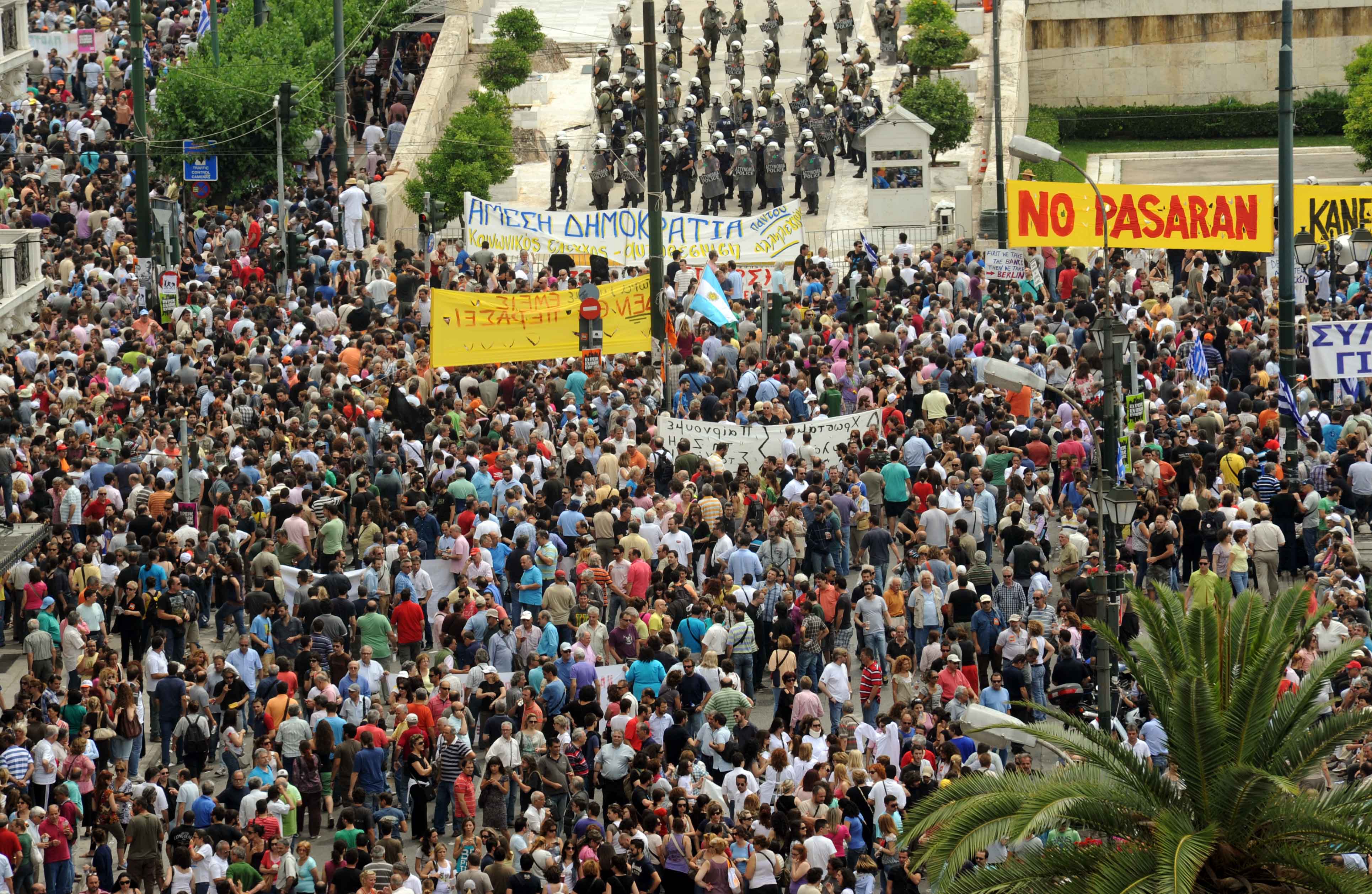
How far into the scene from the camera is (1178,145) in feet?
173

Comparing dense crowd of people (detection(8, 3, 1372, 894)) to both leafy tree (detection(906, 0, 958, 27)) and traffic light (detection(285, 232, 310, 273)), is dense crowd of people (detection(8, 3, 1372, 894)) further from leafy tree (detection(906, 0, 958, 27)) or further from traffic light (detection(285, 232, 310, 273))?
leafy tree (detection(906, 0, 958, 27))

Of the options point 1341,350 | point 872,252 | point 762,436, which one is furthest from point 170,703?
point 872,252

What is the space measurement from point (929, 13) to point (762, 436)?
21238mm

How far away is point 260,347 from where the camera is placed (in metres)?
30.6

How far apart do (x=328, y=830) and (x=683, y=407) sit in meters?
9.75

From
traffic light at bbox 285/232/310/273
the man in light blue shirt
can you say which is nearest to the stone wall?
traffic light at bbox 285/232/310/273

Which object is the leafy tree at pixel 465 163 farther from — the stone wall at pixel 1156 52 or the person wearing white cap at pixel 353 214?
the stone wall at pixel 1156 52

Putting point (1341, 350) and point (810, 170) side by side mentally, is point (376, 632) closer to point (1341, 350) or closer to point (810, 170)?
Result: point (1341, 350)

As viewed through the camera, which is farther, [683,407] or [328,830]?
[683,407]

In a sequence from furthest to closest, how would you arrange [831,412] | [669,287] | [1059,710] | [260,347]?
[669,287] → [260,347] → [831,412] → [1059,710]

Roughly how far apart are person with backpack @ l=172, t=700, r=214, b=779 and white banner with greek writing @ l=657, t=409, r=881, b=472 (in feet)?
23.2

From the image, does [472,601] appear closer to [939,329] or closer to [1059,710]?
[1059,710]

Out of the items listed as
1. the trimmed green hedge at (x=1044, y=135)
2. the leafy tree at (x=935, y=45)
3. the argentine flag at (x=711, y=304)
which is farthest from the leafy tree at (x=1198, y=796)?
the leafy tree at (x=935, y=45)

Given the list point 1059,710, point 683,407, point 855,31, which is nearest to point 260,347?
point 683,407
